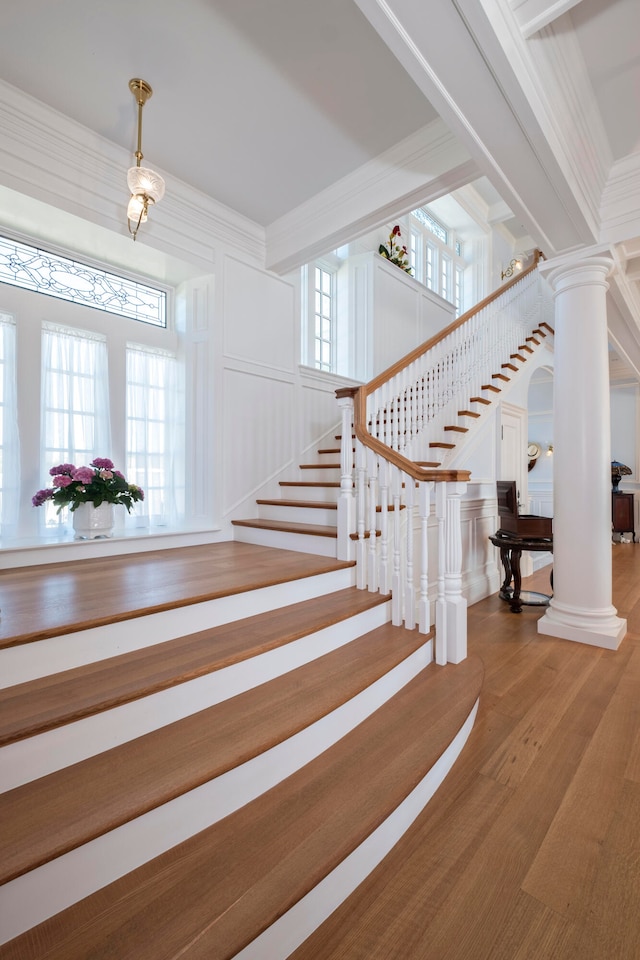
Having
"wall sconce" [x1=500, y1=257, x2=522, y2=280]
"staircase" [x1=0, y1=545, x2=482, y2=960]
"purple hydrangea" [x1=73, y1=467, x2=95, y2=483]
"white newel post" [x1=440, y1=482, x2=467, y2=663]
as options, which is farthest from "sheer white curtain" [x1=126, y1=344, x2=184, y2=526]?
"wall sconce" [x1=500, y1=257, x2=522, y2=280]

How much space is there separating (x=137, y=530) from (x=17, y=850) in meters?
2.50

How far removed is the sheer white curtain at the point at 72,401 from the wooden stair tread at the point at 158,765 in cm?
208

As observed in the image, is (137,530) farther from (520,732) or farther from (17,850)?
(520,732)

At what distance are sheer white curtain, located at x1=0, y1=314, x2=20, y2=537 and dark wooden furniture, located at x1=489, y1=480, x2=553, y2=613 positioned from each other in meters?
3.74

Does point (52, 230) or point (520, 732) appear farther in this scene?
point (52, 230)

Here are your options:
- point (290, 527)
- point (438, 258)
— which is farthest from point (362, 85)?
point (438, 258)

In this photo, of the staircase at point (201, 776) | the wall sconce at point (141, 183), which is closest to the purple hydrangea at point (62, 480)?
the staircase at point (201, 776)

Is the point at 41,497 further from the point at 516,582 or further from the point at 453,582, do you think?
the point at 516,582

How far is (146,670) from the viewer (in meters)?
1.52

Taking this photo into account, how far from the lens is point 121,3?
78.1 inches

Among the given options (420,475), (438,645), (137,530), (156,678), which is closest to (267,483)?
(137,530)

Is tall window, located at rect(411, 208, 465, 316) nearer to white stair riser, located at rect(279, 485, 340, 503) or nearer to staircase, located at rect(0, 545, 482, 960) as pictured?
white stair riser, located at rect(279, 485, 340, 503)

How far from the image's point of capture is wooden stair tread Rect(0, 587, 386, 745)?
1.24 m

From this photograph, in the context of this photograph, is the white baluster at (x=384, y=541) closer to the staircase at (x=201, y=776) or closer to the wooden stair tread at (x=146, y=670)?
the wooden stair tread at (x=146, y=670)
